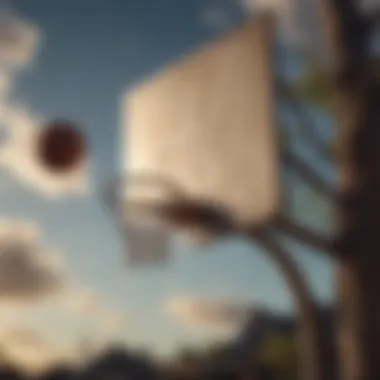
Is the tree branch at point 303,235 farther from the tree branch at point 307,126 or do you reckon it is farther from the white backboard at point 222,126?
the tree branch at point 307,126

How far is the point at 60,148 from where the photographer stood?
2084 mm

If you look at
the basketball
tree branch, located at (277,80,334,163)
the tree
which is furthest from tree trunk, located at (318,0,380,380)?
the basketball

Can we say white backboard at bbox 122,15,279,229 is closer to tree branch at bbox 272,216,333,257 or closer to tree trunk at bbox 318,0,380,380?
tree branch at bbox 272,216,333,257

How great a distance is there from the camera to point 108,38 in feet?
7.84

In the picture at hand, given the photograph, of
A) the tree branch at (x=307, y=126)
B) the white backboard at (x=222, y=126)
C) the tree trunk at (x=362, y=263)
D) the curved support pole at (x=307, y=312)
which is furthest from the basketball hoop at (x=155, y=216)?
the tree branch at (x=307, y=126)

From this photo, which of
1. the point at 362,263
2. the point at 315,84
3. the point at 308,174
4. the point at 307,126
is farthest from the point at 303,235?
the point at 315,84

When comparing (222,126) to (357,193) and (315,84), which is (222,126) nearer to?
(357,193)

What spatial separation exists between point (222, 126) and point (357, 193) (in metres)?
0.30

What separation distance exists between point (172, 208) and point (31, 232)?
2.08ft

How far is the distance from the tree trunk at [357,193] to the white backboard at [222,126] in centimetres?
26

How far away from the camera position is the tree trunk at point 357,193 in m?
1.81

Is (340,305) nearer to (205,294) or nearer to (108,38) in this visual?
(205,294)

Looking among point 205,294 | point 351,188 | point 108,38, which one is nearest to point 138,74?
point 108,38

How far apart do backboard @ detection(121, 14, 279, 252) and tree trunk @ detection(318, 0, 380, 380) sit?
25 centimetres
